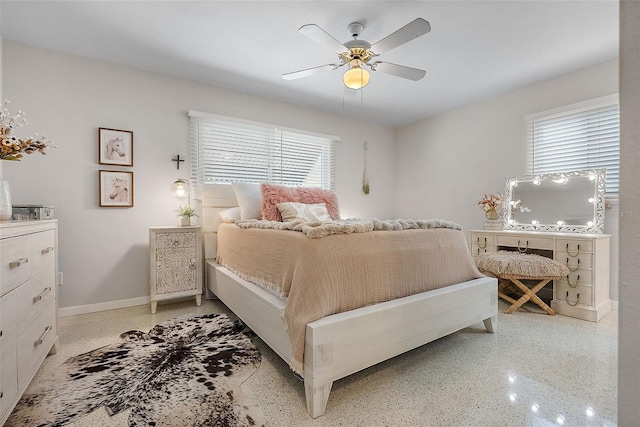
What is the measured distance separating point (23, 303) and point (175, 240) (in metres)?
1.34

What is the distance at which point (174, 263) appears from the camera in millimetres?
2641

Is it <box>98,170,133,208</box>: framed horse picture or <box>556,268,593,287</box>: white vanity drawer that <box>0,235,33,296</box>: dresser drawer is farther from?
<box>556,268,593,287</box>: white vanity drawer

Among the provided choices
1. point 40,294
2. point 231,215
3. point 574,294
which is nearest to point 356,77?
point 231,215

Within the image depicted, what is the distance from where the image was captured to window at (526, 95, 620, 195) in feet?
8.82

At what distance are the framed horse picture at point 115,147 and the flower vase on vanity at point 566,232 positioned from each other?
3.76m

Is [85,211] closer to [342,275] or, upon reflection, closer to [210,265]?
[210,265]

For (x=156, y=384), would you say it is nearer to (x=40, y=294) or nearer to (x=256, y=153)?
(x=40, y=294)

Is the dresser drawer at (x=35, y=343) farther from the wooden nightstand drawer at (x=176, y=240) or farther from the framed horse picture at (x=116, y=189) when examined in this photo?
the framed horse picture at (x=116, y=189)

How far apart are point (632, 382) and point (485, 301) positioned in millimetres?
1677

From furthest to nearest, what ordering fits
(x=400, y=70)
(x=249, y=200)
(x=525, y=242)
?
(x=249, y=200), (x=525, y=242), (x=400, y=70)

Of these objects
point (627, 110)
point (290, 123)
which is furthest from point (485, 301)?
point (290, 123)

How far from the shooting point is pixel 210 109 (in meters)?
3.19

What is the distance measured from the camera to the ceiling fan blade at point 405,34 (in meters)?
1.70

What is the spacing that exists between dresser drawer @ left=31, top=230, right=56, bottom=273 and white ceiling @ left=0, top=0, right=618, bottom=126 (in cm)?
161
